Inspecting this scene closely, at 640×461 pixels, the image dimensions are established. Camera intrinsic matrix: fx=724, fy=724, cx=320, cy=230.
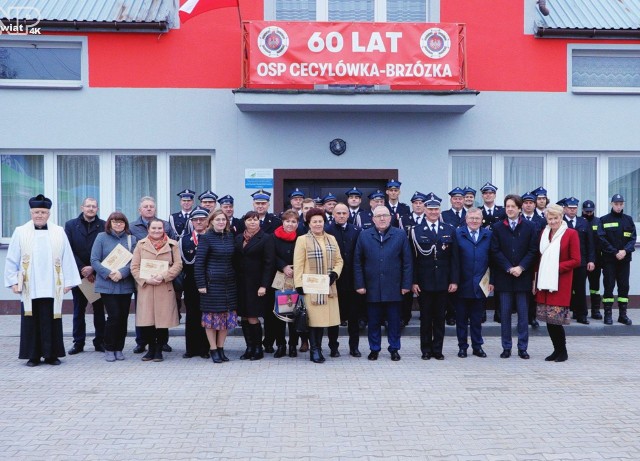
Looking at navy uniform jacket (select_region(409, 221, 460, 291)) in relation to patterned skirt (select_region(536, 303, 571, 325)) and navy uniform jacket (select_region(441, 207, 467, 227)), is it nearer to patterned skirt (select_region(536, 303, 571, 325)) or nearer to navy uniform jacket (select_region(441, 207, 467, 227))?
patterned skirt (select_region(536, 303, 571, 325))

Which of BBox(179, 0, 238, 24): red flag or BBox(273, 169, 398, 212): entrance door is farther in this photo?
BBox(273, 169, 398, 212): entrance door

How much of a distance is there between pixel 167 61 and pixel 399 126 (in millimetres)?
4424

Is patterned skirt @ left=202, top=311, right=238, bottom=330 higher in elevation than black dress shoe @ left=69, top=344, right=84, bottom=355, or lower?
higher

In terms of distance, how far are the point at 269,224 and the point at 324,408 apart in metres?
3.92

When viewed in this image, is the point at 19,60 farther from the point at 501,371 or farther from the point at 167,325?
the point at 501,371

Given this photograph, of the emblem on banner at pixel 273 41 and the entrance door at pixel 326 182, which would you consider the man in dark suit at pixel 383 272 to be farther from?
the emblem on banner at pixel 273 41

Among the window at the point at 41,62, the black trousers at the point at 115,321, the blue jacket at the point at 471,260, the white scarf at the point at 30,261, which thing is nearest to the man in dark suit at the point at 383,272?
the blue jacket at the point at 471,260

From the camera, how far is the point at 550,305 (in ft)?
30.4

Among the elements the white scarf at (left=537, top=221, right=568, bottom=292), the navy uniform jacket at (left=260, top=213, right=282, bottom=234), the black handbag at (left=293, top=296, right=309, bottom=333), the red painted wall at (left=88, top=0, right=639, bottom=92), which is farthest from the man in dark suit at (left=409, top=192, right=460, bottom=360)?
the red painted wall at (left=88, top=0, right=639, bottom=92)

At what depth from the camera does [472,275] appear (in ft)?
31.0

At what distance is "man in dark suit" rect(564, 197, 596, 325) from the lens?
1161cm

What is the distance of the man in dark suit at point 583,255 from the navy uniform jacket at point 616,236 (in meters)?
0.40

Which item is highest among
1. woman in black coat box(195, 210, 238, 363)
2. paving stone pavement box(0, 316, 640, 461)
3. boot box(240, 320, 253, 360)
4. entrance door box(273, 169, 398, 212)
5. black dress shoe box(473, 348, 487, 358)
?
entrance door box(273, 169, 398, 212)

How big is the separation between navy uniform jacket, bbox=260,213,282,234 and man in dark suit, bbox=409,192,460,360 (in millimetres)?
2066
